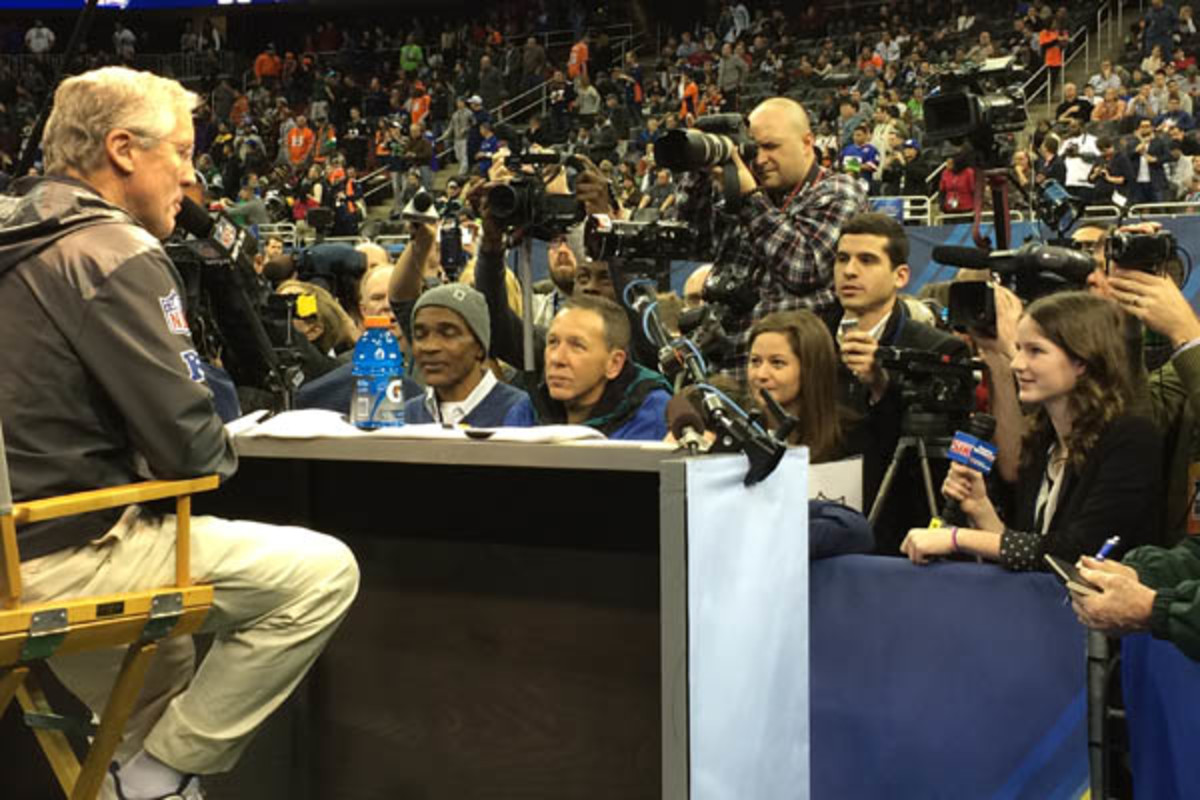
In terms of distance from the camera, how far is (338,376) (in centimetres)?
508

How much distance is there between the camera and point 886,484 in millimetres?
3830

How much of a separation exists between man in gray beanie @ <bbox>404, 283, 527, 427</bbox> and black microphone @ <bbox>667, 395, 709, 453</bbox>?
158 centimetres

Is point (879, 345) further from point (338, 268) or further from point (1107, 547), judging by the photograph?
point (338, 268)

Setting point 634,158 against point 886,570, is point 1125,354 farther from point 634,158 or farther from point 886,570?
point 634,158

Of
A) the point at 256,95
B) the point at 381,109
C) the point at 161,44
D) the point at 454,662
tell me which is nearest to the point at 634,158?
the point at 381,109

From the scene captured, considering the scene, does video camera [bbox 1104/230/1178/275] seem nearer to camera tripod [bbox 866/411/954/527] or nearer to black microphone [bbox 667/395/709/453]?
camera tripod [bbox 866/411/954/527]

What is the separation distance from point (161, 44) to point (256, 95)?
17.3ft

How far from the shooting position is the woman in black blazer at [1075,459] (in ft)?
10.5

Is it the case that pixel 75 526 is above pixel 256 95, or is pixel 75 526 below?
below

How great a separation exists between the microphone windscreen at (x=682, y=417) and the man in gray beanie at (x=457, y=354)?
1.58m

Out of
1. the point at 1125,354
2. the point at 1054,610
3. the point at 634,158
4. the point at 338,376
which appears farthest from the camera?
the point at 634,158

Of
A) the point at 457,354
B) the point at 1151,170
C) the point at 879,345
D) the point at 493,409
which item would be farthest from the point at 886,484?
the point at 1151,170

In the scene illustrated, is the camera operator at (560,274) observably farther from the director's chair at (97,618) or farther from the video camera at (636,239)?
the director's chair at (97,618)

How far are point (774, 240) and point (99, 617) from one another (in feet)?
8.26
